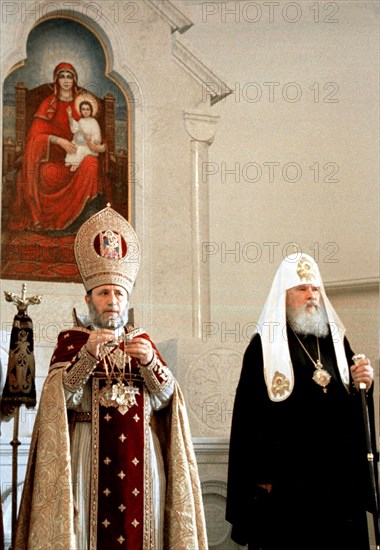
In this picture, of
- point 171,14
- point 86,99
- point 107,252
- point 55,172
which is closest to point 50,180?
point 55,172

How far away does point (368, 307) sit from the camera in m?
8.80

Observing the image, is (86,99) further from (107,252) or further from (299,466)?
(299,466)

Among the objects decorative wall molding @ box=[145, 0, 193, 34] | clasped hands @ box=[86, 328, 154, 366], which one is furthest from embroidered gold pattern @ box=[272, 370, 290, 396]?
decorative wall molding @ box=[145, 0, 193, 34]

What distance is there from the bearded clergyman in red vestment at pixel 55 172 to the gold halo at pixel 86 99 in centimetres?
3

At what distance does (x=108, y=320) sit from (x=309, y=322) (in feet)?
5.11

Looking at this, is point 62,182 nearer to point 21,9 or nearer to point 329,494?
point 21,9

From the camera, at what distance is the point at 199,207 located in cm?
866

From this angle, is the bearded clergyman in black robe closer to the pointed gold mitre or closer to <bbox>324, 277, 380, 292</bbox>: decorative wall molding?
the pointed gold mitre

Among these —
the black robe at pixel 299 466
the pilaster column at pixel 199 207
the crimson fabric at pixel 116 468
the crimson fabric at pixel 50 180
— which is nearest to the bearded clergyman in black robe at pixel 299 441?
the black robe at pixel 299 466

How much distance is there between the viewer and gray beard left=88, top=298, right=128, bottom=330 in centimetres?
538

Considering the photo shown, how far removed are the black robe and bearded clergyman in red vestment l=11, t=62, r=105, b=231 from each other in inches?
107

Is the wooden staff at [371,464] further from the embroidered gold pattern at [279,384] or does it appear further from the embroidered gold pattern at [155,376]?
the embroidered gold pattern at [155,376]

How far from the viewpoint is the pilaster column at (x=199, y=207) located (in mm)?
8500

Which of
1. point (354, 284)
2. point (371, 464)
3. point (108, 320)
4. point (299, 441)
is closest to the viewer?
point (108, 320)
